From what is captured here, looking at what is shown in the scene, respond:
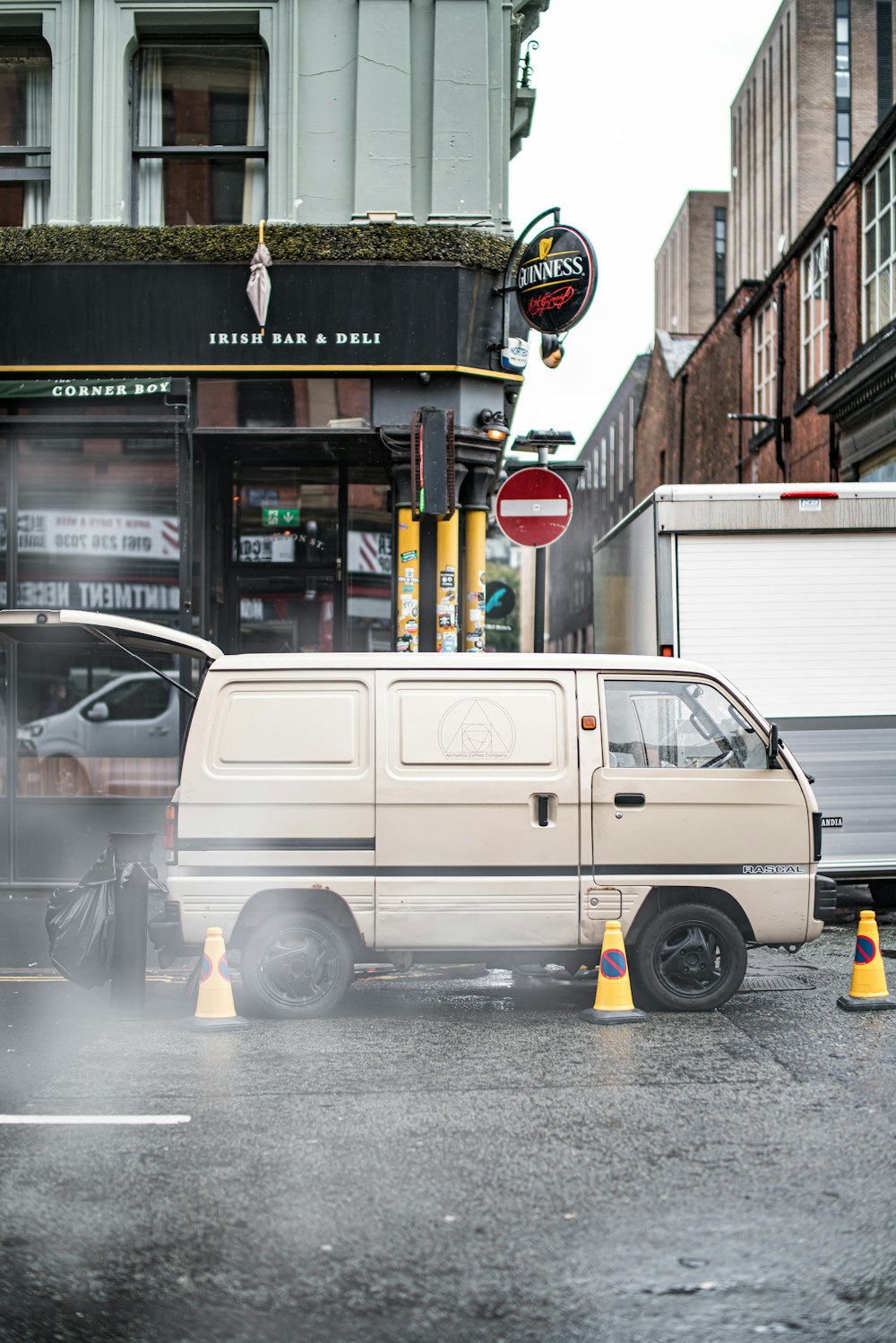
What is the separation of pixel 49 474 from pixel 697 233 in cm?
7402

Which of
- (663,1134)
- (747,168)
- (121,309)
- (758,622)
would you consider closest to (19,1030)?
(663,1134)

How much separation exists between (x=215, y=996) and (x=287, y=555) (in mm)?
7636

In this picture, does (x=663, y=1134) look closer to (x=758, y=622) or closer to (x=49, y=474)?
(x=758, y=622)

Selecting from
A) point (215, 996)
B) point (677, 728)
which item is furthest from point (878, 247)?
point (215, 996)

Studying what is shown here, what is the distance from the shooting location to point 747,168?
70.9 metres

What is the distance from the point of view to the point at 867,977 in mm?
7859

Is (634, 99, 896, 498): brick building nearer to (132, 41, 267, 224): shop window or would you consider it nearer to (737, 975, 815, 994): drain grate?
(132, 41, 267, 224): shop window

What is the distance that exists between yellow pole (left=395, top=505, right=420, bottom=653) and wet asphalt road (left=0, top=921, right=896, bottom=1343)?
6271mm

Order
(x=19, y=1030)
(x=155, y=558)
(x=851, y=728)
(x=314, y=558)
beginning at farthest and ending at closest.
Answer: (x=314, y=558) < (x=155, y=558) < (x=851, y=728) < (x=19, y=1030)

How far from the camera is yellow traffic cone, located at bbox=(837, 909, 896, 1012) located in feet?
25.5

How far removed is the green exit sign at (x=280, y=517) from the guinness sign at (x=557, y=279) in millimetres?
3148

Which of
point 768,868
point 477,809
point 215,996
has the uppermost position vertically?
point 477,809

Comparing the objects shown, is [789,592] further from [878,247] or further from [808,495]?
[878,247]

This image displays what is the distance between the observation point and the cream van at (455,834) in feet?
25.3
